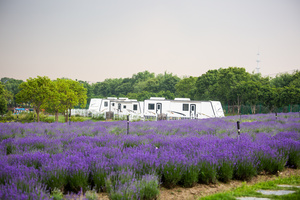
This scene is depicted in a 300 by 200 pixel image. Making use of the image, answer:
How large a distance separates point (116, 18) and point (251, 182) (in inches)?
1470

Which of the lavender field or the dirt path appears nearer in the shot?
the lavender field

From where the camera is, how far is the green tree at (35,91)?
1625 cm

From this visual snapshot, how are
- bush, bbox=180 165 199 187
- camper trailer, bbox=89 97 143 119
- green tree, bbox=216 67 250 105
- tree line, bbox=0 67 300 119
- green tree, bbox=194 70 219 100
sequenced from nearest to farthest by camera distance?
1. bush, bbox=180 165 199 187
2. camper trailer, bbox=89 97 143 119
3. tree line, bbox=0 67 300 119
4. green tree, bbox=216 67 250 105
5. green tree, bbox=194 70 219 100

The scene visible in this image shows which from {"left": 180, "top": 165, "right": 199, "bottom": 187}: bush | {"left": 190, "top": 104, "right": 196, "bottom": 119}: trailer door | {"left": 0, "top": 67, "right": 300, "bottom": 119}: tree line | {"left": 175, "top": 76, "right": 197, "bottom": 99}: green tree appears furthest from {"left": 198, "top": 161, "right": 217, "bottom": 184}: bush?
{"left": 175, "top": 76, "right": 197, "bottom": 99}: green tree

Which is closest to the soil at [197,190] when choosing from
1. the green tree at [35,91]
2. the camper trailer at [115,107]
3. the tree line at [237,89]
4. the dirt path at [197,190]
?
the dirt path at [197,190]

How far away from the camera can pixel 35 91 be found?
16453 millimetres

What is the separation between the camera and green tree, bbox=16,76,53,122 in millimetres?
16250

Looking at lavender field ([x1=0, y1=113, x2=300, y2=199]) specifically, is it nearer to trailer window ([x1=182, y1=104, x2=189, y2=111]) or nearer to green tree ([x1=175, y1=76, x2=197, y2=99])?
trailer window ([x1=182, y1=104, x2=189, y2=111])

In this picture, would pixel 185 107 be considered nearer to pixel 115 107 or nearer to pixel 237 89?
pixel 115 107

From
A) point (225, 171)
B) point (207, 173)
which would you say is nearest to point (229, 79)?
point (225, 171)

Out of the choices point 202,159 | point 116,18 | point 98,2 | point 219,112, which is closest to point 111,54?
point 116,18

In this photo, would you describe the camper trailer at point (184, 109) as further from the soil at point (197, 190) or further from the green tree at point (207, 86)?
the soil at point (197, 190)

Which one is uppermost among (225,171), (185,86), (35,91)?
(185,86)

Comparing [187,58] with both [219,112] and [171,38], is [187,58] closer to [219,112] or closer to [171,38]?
[171,38]
